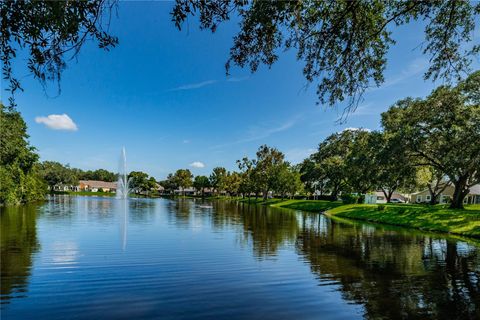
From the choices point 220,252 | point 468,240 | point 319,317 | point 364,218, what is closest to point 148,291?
point 319,317

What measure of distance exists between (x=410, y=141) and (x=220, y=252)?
26501 mm

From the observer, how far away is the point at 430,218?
3180 cm

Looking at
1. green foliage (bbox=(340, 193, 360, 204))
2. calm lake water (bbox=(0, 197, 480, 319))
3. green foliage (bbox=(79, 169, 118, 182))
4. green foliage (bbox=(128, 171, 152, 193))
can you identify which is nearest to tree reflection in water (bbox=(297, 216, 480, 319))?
calm lake water (bbox=(0, 197, 480, 319))

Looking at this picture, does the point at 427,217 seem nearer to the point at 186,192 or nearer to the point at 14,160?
the point at 14,160

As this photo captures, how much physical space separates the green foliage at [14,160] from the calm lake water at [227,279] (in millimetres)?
24507

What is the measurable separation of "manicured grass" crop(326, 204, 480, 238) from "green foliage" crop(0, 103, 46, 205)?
146 ft

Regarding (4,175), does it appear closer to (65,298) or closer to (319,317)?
(65,298)

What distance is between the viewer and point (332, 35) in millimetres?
7398

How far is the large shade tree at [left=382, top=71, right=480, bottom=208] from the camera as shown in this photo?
28.7 meters

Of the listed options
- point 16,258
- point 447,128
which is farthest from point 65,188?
point 447,128

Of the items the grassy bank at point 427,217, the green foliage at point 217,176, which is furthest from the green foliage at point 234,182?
the grassy bank at point 427,217

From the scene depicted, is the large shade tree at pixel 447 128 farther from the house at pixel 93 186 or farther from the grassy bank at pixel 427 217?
the house at pixel 93 186

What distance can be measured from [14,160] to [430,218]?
185 ft

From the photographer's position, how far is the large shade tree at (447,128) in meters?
28.7
